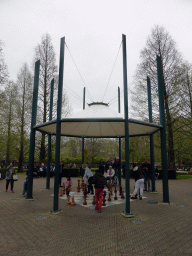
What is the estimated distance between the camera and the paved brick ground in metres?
3.94

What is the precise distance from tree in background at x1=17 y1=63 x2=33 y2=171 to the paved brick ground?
751 inches

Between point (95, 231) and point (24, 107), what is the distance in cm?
2455

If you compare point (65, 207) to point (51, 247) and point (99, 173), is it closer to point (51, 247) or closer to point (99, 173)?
point (99, 173)

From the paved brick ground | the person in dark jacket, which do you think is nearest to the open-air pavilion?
the paved brick ground

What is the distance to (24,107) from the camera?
86.2 feet

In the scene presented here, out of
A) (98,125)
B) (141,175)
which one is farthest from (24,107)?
(141,175)

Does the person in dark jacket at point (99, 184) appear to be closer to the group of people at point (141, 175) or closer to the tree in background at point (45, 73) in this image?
the group of people at point (141, 175)

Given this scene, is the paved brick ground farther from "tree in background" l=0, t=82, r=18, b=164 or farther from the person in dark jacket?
"tree in background" l=0, t=82, r=18, b=164

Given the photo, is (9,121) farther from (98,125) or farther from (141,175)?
(141,175)

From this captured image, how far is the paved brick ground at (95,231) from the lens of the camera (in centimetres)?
394

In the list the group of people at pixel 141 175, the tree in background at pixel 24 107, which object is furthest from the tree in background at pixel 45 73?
the group of people at pixel 141 175

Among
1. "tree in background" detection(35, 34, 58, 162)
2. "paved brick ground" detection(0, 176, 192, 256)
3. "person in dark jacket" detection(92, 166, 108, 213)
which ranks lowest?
"paved brick ground" detection(0, 176, 192, 256)

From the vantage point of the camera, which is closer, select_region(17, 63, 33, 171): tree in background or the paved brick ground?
the paved brick ground

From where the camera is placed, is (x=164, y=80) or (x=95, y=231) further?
(x=164, y=80)
